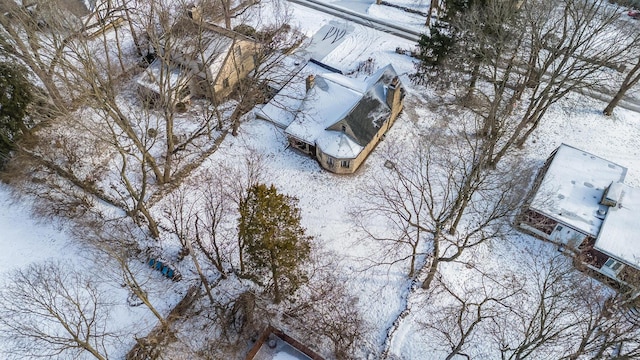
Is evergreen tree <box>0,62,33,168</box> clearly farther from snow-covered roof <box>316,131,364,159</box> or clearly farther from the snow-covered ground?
snow-covered roof <box>316,131,364,159</box>

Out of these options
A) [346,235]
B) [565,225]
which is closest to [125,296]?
[346,235]

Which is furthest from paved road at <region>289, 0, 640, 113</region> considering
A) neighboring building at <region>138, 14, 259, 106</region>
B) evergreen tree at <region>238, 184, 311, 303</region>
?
evergreen tree at <region>238, 184, 311, 303</region>

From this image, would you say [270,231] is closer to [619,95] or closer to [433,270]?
[433,270]

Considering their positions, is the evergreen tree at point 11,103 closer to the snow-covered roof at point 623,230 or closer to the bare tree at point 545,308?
the bare tree at point 545,308

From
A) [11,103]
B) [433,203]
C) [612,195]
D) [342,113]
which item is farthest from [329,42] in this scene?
[612,195]

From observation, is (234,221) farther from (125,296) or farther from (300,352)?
(300,352)
